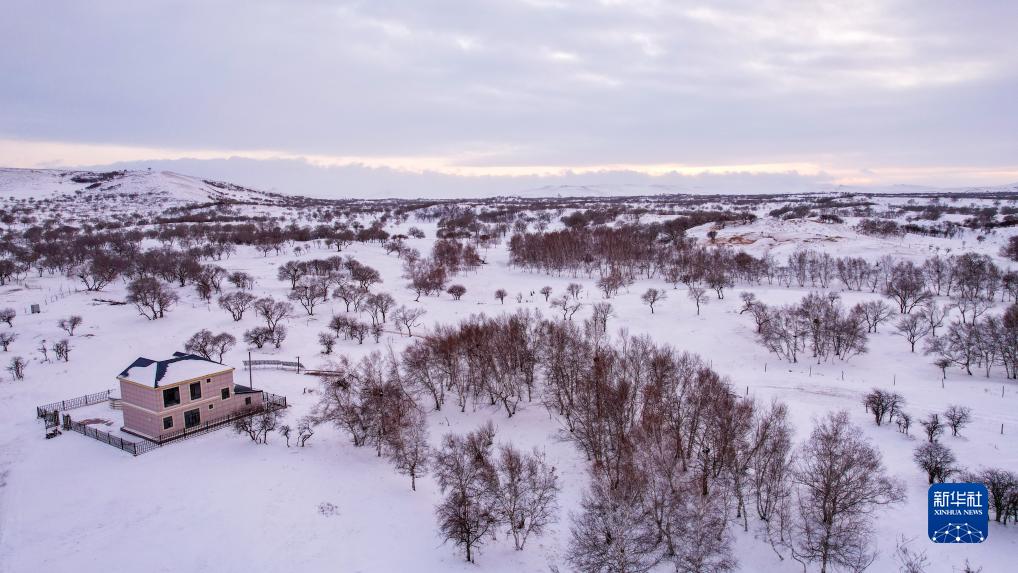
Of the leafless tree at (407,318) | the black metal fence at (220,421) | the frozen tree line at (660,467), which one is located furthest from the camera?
the leafless tree at (407,318)

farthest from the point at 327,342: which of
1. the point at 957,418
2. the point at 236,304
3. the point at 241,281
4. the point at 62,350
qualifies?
the point at 957,418

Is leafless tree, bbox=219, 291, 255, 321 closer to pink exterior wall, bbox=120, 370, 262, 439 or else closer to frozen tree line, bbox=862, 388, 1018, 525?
pink exterior wall, bbox=120, 370, 262, 439

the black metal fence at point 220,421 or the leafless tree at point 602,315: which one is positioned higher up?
the leafless tree at point 602,315

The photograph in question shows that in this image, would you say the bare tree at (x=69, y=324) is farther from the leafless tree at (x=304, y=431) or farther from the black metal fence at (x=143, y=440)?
the leafless tree at (x=304, y=431)

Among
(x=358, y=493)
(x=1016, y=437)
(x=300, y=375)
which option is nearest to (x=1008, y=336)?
(x=1016, y=437)

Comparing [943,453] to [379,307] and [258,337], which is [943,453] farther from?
[258,337]

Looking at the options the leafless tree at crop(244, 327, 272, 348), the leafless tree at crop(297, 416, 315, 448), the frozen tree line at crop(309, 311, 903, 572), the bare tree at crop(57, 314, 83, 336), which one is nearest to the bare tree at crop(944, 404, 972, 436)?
the frozen tree line at crop(309, 311, 903, 572)

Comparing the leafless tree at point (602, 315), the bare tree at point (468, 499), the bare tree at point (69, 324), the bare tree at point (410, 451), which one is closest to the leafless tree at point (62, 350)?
the bare tree at point (69, 324)
